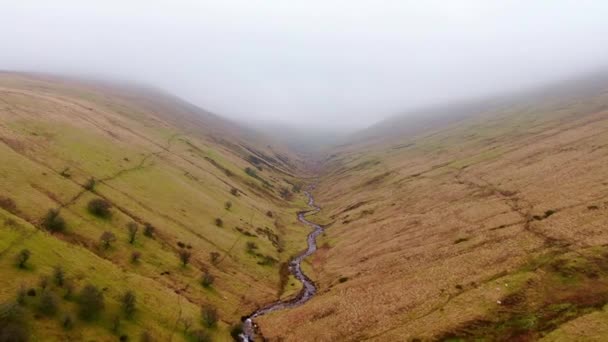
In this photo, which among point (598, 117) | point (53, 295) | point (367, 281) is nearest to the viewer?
point (53, 295)

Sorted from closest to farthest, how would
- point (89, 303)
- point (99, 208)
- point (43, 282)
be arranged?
1. point (43, 282)
2. point (89, 303)
3. point (99, 208)

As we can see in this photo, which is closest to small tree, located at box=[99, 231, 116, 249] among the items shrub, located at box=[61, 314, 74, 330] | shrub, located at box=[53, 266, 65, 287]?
shrub, located at box=[53, 266, 65, 287]

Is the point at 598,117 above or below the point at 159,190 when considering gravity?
above

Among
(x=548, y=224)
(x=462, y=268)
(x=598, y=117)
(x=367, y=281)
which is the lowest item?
(x=367, y=281)

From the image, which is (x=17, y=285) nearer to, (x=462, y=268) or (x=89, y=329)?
(x=89, y=329)

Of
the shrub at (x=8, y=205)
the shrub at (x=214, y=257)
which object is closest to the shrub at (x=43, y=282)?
the shrub at (x=8, y=205)

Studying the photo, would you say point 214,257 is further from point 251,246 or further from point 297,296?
point 297,296

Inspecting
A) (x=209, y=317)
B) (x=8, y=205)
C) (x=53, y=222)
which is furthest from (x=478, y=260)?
(x=8, y=205)

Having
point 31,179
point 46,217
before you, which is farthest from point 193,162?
point 46,217
